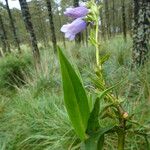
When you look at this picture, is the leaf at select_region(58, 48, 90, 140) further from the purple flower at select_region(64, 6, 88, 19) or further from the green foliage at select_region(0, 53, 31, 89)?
the green foliage at select_region(0, 53, 31, 89)

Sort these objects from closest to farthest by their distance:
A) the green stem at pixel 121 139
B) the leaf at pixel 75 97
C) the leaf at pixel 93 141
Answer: the leaf at pixel 75 97, the leaf at pixel 93 141, the green stem at pixel 121 139

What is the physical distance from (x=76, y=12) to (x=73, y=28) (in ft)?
0.27

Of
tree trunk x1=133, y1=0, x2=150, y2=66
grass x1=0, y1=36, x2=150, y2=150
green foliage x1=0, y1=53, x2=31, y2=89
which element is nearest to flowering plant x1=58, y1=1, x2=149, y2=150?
grass x1=0, y1=36, x2=150, y2=150

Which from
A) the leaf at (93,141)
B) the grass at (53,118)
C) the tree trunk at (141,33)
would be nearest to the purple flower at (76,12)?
the leaf at (93,141)

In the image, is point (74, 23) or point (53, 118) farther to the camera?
point (53, 118)

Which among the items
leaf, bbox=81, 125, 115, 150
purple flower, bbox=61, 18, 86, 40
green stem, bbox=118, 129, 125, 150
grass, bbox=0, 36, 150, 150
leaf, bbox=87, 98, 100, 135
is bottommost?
grass, bbox=0, 36, 150, 150

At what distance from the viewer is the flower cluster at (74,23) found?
60.6 inches

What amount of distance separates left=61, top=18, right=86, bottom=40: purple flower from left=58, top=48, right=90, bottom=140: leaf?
15cm

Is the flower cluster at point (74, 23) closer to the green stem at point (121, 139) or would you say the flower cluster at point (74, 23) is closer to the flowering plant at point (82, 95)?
the flowering plant at point (82, 95)

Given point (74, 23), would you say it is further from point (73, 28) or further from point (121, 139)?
point (121, 139)

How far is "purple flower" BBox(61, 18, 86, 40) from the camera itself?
5.05ft

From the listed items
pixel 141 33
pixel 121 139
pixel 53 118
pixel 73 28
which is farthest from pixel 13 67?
pixel 73 28

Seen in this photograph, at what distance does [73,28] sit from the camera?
5.08ft

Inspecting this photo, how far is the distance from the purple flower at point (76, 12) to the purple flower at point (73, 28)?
0.9 inches
